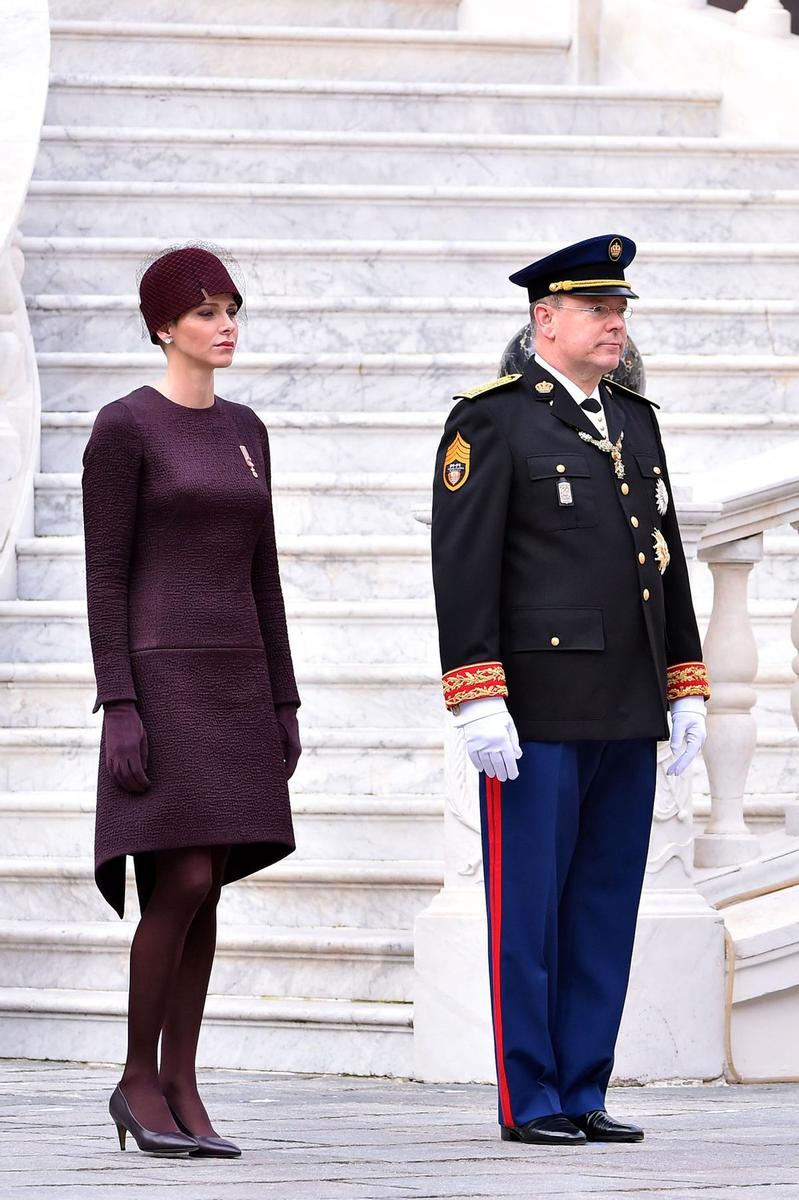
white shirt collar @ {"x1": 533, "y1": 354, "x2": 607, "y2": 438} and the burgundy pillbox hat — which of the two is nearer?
the burgundy pillbox hat

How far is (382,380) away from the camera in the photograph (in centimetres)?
688

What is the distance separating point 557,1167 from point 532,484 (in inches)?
45.6

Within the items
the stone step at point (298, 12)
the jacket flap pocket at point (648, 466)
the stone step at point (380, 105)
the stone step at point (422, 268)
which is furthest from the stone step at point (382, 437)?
the stone step at point (298, 12)

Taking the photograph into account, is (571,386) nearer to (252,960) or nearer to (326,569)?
(252,960)

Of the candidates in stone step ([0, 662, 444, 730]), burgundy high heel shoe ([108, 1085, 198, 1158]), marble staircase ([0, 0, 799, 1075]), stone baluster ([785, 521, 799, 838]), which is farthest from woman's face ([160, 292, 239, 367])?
stone step ([0, 662, 444, 730])

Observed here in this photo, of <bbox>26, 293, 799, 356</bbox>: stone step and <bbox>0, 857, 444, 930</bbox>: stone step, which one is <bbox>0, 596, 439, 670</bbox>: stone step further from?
<bbox>26, 293, 799, 356</bbox>: stone step

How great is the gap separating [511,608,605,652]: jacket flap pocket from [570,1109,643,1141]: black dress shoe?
0.80 meters

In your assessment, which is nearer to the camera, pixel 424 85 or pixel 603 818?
pixel 603 818

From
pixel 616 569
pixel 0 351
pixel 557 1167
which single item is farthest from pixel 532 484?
pixel 0 351

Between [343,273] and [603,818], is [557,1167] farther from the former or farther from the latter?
[343,273]

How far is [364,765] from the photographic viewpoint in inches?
222

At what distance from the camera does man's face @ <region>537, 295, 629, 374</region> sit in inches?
162

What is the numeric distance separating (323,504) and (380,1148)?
281 centimetres

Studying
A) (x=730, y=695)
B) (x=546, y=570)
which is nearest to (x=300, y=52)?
(x=730, y=695)
